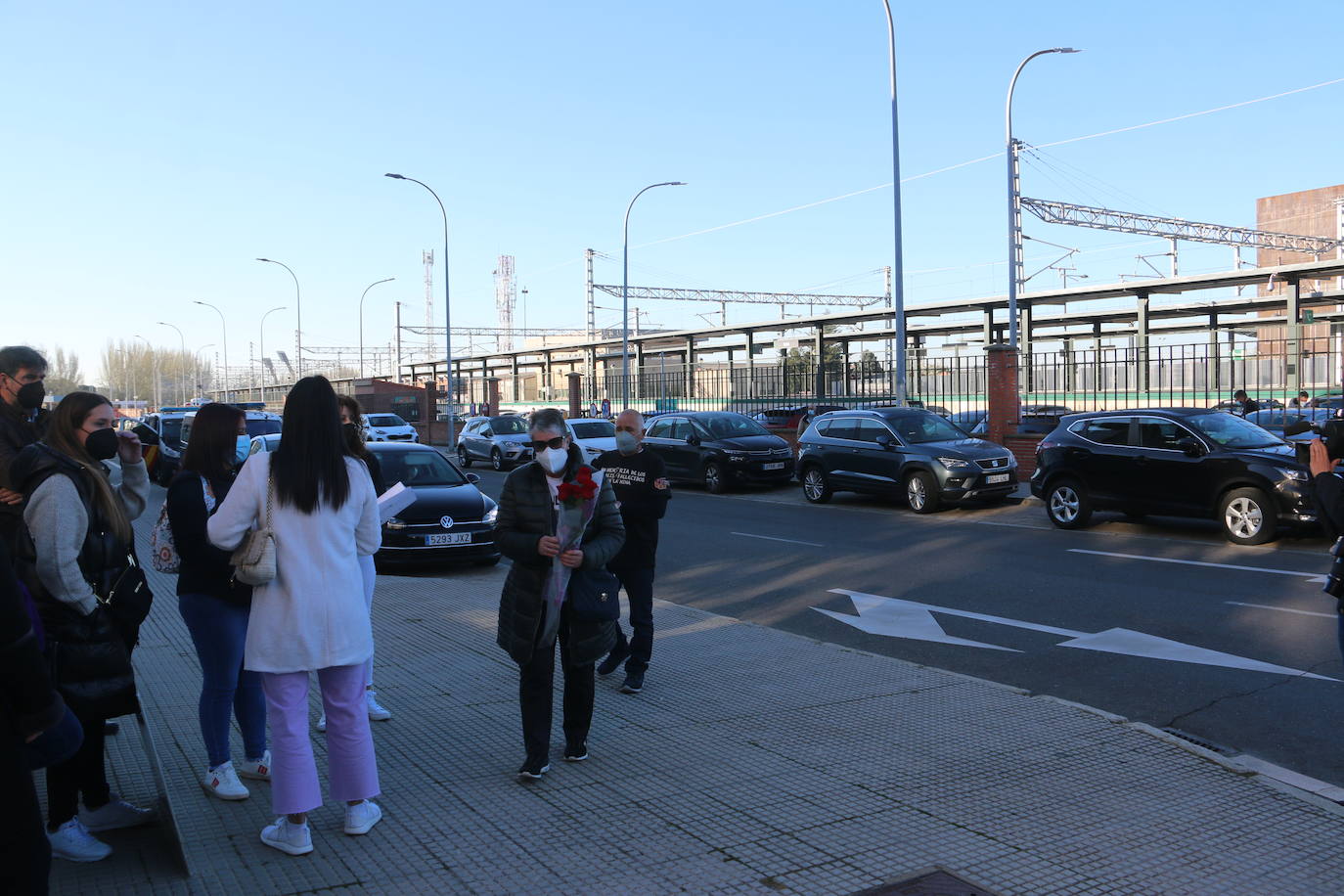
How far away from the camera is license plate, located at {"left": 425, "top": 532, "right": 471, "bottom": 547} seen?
39.5 feet

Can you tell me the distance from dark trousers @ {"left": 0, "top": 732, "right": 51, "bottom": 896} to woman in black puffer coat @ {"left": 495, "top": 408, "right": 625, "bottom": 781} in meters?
2.58

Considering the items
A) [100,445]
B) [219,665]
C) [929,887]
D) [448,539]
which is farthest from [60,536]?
[448,539]

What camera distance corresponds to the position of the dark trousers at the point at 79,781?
13.2 ft

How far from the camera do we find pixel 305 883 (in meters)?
3.84

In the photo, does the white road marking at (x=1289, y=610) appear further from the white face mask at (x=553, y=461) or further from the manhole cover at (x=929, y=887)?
the white face mask at (x=553, y=461)

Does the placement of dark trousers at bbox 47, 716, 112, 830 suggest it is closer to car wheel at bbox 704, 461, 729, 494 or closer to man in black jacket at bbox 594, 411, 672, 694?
man in black jacket at bbox 594, 411, 672, 694

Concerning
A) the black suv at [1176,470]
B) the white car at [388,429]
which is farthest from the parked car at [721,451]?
the white car at [388,429]

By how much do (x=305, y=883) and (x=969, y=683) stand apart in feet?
14.3

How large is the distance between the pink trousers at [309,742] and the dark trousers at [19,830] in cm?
168

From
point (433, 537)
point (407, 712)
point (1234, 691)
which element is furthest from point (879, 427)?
point (407, 712)

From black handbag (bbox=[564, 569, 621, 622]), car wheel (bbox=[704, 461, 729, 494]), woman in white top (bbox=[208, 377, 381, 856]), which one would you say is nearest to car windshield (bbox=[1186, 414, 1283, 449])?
car wheel (bbox=[704, 461, 729, 494])

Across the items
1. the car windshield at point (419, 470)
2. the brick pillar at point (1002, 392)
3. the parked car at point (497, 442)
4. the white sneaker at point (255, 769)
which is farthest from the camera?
the parked car at point (497, 442)

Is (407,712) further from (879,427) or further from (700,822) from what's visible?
(879,427)

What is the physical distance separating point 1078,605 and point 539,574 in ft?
21.0
